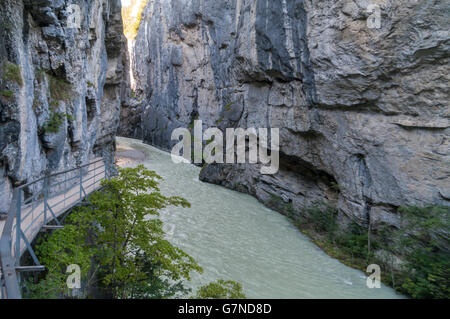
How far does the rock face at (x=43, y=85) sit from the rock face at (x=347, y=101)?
371 inches

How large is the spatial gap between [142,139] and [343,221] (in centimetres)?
3739

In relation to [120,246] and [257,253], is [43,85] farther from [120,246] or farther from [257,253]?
[257,253]

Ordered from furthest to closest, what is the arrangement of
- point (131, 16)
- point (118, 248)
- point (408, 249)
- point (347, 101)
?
point (131, 16) < point (347, 101) < point (408, 249) < point (118, 248)

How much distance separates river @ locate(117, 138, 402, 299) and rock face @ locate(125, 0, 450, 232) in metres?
2.35

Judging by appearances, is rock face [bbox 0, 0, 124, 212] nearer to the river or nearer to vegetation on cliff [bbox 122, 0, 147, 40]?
the river

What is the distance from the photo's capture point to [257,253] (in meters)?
11.0

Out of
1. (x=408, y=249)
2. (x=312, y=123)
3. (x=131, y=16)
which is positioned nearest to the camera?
(x=408, y=249)

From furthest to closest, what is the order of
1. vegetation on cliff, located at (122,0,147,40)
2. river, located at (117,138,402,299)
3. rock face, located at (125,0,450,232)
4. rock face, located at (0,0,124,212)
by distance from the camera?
vegetation on cliff, located at (122,0,147,40) → rock face, located at (125,0,450,232) → river, located at (117,138,402,299) → rock face, located at (0,0,124,212)

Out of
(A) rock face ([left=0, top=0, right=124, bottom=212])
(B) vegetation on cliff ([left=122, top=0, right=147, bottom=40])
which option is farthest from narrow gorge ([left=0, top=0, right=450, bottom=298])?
(B) vegetation on cliff ([left=122, top=0, right=147, bottom=40])

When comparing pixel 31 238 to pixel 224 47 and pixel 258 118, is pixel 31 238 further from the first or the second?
pixel 224 47

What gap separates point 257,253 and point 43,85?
9.50 m

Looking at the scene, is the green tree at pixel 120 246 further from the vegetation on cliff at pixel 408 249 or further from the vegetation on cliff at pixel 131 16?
the vegetation on cliff at pixel 131 16

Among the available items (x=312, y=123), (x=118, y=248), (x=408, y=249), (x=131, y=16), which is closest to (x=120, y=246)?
(x=118, y=248)

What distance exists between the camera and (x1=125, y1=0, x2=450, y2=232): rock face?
364 inches
